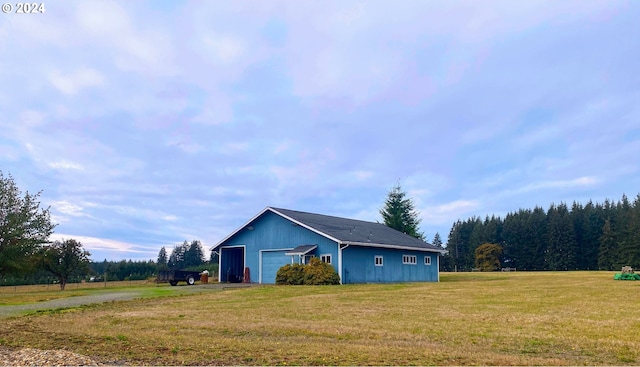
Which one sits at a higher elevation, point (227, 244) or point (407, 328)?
point (227, 244)

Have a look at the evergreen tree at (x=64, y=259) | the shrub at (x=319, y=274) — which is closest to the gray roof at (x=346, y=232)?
the shrub at (x=319, y=274)

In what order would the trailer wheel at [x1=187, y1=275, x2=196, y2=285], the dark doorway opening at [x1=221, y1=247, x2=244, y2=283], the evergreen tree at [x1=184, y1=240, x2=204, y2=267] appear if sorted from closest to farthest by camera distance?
the trailer wheel at [x1=187, y1=275, x2=196, y2=285], the dark doorway opening at [x1=221, y1=247, x2=244, y2=283], the evergreen tree at [x1=184, y1=240, x2=204, y2=267]

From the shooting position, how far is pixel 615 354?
7820mm

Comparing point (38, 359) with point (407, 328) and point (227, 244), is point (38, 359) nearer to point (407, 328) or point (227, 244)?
point (407, 328)

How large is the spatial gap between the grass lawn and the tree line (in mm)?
71314

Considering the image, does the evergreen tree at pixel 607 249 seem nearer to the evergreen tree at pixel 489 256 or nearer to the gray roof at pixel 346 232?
the evergreen tree at pixel 489 256

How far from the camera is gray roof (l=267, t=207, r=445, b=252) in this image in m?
30.8

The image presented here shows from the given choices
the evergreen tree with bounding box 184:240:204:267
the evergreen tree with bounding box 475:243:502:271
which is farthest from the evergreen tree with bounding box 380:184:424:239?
the evergreen tree with bounding box 184:240:204:267

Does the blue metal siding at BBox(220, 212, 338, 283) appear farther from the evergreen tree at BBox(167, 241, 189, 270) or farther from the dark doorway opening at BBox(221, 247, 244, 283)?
the evergreen tree at BBox(167, 241, 189, 270)

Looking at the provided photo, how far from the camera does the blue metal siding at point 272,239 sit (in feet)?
102

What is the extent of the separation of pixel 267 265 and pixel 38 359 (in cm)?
2562

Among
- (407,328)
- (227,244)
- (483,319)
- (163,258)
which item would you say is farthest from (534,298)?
(163,258)

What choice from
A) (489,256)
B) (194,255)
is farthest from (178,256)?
(489,256)

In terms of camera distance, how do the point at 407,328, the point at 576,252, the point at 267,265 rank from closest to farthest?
the point at 407,328 < the point at 267,265 < the point at 576,252
